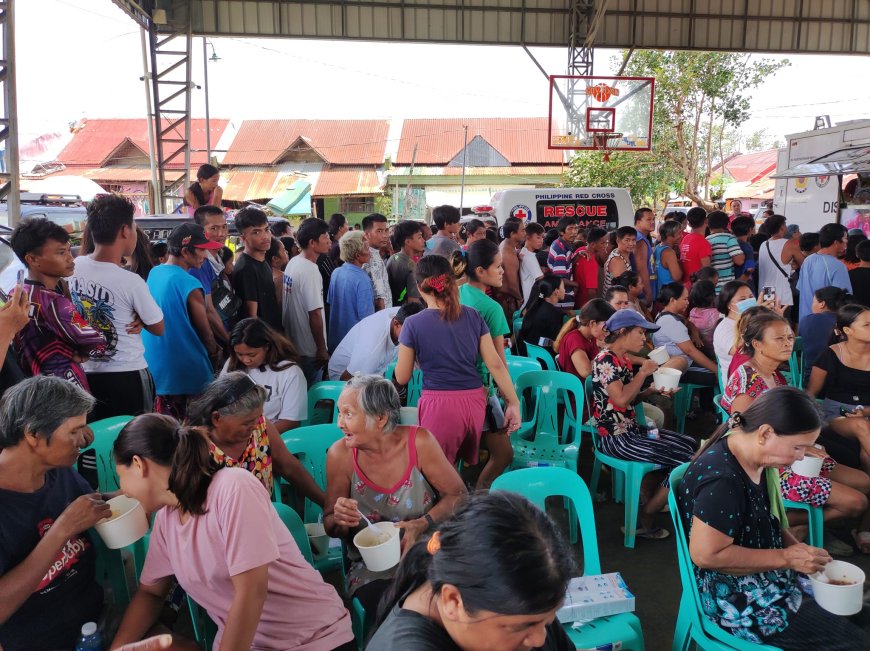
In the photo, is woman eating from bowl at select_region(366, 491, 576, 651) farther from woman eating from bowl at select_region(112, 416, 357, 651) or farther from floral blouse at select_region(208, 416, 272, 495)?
floral blouse at select_region(208, 416, 272, 495)

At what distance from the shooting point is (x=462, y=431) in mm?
3156

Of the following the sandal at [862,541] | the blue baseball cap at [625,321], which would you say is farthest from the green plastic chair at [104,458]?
the sandal at [862,541]

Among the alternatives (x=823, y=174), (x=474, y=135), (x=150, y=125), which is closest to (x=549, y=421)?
(x=823, y=174)

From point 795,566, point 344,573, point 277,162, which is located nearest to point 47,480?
point 344,573

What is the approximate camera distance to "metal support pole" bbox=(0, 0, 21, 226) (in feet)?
18.2

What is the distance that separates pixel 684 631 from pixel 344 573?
3.91 ft

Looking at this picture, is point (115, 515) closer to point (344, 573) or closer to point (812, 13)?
point (344, 573)

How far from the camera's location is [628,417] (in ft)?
11.6

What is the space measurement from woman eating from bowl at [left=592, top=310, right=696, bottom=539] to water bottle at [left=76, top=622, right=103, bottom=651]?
8.10 feet

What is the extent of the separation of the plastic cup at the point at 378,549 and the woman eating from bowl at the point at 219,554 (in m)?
0.17

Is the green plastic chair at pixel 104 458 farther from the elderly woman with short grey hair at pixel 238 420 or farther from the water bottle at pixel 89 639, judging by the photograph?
the water bottle at pixel 89 639

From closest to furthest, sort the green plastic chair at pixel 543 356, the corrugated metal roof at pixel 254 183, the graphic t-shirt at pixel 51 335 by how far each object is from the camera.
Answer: the graphic t-shirt at pixel 51 335 → the green plastic chair at pixel 543 356 → the corrugated metal roof at pixel 254 183

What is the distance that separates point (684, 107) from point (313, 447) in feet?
64.2

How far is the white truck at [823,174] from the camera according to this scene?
9.26m
